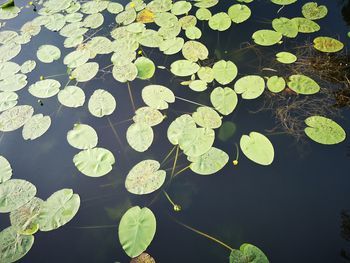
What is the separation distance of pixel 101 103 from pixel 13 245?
1.19 meters

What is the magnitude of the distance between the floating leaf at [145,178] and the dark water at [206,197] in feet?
0.21

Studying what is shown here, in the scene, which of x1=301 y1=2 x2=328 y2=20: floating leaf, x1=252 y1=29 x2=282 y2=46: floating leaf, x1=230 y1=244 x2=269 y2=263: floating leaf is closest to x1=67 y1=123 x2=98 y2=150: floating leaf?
x1=230 y1=244 x2=269 y2=263: floating leaf

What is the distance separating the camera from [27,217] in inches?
77.9

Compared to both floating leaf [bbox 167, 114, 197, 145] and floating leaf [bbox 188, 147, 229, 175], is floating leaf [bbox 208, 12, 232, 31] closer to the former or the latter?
floating leaf [bbox 167, 114, 197, 145]

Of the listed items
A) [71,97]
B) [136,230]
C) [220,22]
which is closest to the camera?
[136,230]

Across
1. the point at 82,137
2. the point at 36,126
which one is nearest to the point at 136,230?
the point at 82,137

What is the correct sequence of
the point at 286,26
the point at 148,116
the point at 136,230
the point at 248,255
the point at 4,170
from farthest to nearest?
1. the point at 286,26
2. the point at 148,116
3. the point at 4,170
4. the point at 136,230
5. the point at 248,255

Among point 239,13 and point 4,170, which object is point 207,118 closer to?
point 239,13

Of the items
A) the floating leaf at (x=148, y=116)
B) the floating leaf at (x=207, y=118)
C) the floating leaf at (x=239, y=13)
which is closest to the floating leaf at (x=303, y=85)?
the floating leaf at (x=207, y=118)

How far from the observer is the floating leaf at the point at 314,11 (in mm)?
2890

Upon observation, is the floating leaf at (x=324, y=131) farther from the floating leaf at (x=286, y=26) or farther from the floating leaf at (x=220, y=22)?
the floating leaf at (x=220, y=22)

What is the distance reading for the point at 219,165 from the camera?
6.70 ft

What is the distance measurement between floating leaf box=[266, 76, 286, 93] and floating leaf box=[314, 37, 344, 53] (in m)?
0.54

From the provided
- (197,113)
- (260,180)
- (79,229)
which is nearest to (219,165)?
(260,180)
